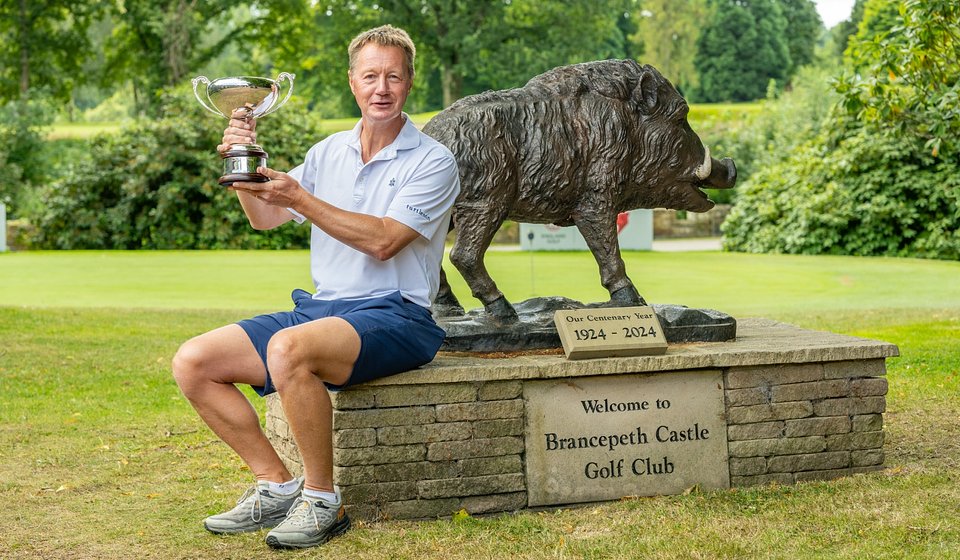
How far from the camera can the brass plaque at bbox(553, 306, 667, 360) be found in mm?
4387

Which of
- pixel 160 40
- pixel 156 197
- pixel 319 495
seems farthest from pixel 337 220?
pixel 160 40

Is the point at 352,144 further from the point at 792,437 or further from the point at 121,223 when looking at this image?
the point at 121,223

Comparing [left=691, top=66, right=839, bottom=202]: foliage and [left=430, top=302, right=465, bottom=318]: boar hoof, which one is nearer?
[left=430, top=302, right=465, bottom=318]: boar hoof

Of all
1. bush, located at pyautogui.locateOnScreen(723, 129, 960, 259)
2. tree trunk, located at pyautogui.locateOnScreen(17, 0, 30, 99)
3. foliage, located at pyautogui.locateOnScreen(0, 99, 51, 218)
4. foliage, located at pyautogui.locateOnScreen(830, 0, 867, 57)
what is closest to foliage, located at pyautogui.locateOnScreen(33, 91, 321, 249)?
foliage, located at pyautogui.locateOnScreen(0, 99, 51, 218)

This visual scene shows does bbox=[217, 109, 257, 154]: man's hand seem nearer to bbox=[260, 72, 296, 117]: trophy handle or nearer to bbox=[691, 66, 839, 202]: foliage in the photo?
bbox=[260, 72, 296, 117]: trophy handle

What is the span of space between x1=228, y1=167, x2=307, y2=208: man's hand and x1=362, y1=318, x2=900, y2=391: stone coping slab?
2.46ft

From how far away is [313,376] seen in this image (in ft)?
12.2

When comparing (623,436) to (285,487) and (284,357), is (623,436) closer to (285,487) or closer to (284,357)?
(285,487)

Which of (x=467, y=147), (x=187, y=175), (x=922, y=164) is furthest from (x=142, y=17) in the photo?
(x=467, y=147)

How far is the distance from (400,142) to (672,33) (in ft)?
159

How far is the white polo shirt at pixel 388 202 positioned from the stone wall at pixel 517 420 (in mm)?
349

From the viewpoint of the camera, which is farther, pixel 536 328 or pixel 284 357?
pixel 536 328

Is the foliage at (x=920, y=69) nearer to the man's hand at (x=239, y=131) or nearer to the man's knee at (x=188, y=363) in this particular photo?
the man's hand at (x=239, y=131)

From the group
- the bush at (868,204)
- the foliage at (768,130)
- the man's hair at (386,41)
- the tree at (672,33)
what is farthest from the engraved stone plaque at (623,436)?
the tree at (672,33)
